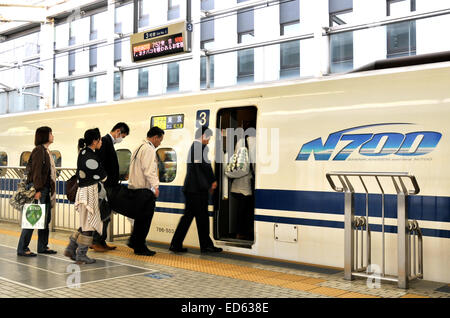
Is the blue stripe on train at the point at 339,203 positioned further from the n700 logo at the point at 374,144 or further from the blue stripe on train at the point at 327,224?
the n700 logo at the point at 374,144

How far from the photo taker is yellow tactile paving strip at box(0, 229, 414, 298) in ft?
17.8

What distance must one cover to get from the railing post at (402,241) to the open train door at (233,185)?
2643 millimetres

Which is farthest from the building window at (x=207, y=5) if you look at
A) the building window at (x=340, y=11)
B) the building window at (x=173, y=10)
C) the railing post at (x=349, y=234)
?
the railing post at (x=349, y=234)

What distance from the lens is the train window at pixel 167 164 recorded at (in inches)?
331

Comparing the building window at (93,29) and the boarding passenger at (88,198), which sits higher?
the building window at (93,29)

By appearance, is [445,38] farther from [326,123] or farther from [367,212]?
[367,212]

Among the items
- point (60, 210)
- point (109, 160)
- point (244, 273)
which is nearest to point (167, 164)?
point (109, 160)

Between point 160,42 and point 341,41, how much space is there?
391cm

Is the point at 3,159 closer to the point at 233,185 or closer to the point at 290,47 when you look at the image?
the point at 233,185

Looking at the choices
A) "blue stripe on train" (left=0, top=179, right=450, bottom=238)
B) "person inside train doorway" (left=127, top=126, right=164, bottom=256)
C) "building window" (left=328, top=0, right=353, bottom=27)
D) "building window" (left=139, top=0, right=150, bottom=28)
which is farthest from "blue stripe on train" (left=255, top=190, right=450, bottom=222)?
"building window" (left=139, top=0, right=150, bottom=28)

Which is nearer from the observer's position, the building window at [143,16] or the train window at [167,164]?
the train window at [167,164]

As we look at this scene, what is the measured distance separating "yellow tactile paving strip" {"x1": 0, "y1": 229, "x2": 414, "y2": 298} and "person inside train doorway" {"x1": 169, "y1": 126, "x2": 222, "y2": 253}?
14.3 inches

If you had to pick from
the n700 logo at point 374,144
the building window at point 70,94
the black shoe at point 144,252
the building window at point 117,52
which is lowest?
the black shoe at point 144,252

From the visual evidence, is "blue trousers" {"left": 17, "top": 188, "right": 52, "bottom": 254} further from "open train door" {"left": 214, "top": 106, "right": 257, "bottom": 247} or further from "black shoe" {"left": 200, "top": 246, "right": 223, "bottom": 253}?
"open train door" {"left": 214, "top": 106, "right": 257, "bottom": 247}
